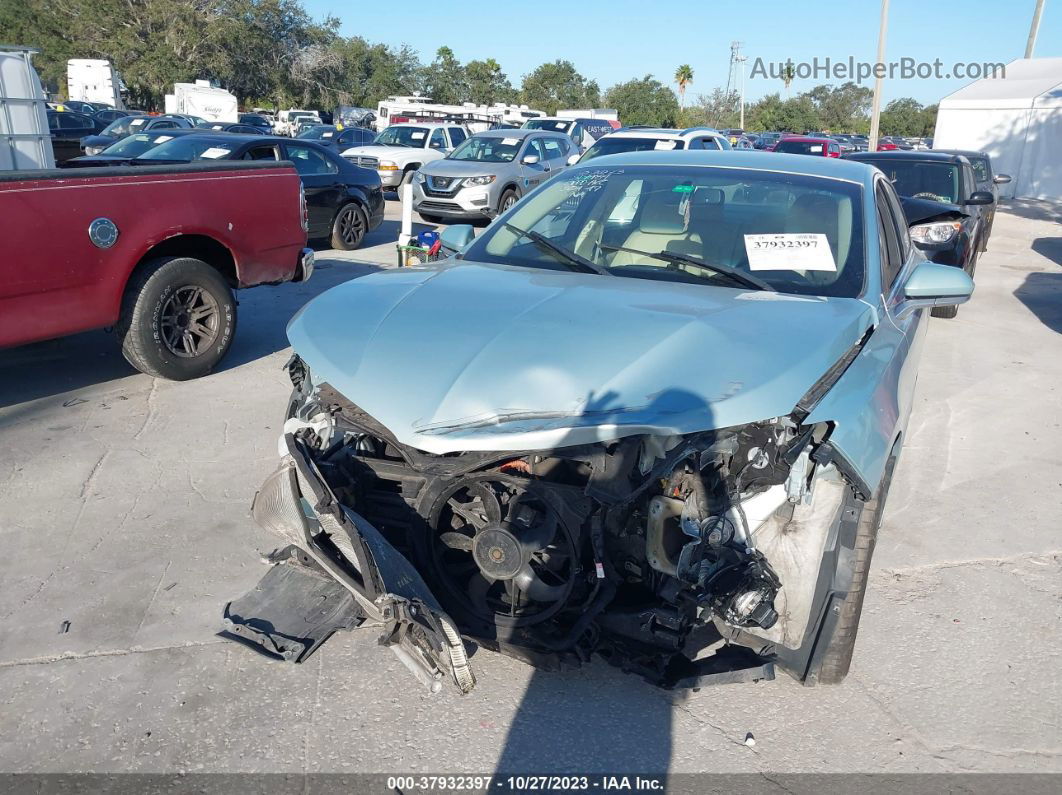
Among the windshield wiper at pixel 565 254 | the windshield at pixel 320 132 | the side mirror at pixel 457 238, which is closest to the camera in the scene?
the windshield wiper at pixel 565 254

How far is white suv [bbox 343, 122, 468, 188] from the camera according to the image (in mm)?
19141

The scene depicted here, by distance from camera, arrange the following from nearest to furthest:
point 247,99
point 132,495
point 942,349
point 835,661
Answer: point 835,661 < point 132,495 < point 942,349 < point 247,99

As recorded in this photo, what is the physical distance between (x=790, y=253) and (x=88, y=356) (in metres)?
5.82

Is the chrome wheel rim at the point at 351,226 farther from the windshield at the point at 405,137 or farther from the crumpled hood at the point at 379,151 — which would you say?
the windshield at the point at 405,137

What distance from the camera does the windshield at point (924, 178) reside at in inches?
412

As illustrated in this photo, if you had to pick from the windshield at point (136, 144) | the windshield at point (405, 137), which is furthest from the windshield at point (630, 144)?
the windshield at point (405, 137)

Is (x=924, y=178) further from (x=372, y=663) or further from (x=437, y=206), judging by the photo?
(x=372, y=663)

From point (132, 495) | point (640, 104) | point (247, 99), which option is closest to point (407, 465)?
point (132, 495)

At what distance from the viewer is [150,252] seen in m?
6.24

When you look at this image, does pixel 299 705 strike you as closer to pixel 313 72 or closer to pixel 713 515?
pixel 713 515

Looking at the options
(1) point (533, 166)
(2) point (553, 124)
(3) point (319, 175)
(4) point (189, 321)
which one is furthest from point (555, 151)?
(4) point (189, 321)

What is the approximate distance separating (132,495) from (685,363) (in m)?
3.24

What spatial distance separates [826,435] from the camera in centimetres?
278

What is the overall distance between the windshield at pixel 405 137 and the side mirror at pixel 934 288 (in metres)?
18.0
